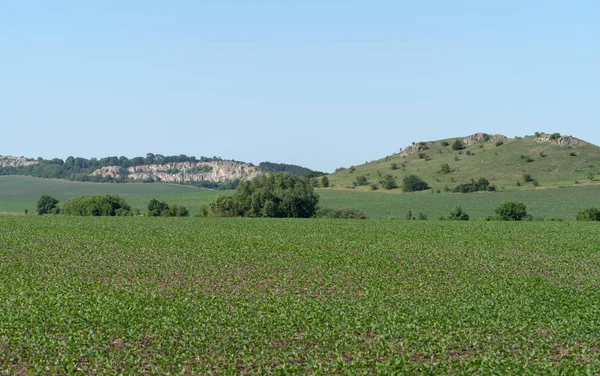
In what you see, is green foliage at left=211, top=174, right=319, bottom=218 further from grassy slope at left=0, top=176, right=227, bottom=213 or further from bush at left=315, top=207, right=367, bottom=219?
grassy slope at left=0, top=176, right=227, bottom=213

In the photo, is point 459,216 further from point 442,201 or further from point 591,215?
point 442,201

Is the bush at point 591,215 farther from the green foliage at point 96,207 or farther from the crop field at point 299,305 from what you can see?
the green foliage at point 96,207

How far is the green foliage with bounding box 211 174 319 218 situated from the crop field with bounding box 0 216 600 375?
31.8 meters

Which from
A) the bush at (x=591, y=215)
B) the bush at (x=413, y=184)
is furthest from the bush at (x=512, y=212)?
the bush at (x=413, y=184)

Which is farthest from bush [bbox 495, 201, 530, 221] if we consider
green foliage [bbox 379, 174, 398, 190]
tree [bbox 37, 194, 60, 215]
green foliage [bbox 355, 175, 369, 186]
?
tree [bbox 37, 194, 60, 215]

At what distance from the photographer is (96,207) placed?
299 ft

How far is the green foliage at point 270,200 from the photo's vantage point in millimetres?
84688

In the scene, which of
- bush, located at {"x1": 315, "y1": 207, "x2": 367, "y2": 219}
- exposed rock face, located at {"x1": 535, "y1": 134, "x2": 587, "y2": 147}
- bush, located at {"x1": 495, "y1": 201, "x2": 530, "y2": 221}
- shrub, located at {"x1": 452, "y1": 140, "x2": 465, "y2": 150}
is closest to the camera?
bush, located at {"x1": 495, "y1": 201, "x2": 530, "y2": 221}

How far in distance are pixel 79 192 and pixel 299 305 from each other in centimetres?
14607

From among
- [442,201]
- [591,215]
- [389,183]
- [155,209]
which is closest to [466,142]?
[389,183]

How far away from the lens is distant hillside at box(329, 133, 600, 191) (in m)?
113

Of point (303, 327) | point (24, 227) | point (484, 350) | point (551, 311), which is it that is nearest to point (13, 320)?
point (303, 327)

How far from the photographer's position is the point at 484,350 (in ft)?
70.2

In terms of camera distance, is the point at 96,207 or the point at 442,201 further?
the point at 442,201
